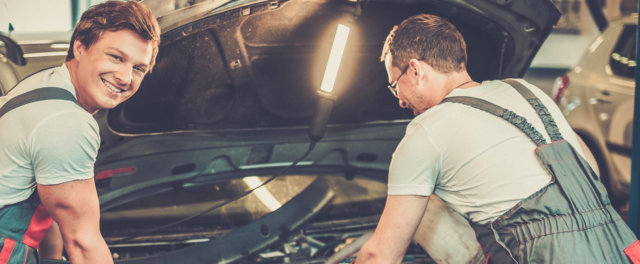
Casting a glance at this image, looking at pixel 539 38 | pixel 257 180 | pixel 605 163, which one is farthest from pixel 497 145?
pixel 605 163

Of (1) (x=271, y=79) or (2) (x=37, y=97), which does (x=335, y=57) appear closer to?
(1) (x=271, y=79)

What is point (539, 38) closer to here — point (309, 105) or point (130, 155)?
point (309, 105)

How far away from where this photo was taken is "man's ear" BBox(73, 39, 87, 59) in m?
1.61

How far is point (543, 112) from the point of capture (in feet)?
5.18

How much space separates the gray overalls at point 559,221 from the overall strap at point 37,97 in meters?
1.17

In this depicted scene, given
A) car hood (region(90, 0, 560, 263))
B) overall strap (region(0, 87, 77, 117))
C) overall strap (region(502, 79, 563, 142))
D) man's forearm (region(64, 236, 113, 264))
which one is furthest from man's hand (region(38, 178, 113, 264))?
overall strap (region(502, 79, 563, 142))

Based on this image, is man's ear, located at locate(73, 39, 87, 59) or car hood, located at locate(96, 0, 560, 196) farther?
car hood, located at locate(96, 0, 560, 196)

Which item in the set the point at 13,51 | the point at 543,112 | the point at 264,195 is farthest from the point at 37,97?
the point at 264,195

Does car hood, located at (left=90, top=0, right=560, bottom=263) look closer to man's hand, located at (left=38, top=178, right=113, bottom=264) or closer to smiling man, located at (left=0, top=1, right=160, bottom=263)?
smiling man, located at (left=0, top=1, right=160, bottom=263)

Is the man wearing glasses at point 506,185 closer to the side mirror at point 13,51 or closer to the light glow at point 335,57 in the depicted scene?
the light glow at point 335,57

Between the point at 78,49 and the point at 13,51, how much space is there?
2.03 feet

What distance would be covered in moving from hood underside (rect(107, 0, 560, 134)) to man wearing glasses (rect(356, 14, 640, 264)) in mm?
662

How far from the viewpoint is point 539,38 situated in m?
2.27

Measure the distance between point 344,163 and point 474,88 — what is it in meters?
1.20
